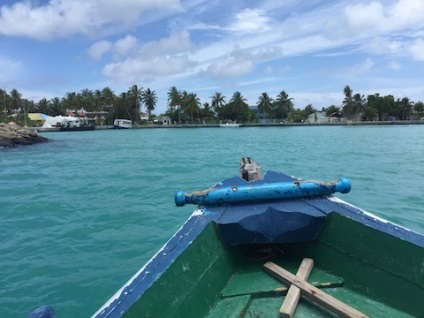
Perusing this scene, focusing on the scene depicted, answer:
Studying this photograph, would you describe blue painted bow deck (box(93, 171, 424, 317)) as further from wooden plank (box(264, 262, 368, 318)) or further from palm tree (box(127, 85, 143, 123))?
palm tree (box(127, 85, 143, 123))

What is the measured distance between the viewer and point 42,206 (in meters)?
9.91

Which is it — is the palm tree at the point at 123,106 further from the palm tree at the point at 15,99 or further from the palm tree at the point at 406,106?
the palm tree at the point at 406,106

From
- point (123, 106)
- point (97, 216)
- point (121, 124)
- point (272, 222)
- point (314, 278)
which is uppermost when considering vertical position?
point (123, 106)

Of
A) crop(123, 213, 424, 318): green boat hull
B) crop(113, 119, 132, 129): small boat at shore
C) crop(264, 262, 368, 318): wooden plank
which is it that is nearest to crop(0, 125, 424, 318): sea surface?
crop(123, 213, 424, 318): green boat hull

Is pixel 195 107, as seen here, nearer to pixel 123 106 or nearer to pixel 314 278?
pixel 123 106

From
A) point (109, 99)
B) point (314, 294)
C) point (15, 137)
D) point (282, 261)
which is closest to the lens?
point (314, 294)

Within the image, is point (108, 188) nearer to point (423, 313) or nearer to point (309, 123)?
point (423, 313)

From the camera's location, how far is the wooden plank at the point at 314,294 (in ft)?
8.45

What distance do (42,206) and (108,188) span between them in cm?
290

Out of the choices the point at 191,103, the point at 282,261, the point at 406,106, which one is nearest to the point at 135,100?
the point at 191,103

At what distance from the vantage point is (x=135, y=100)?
315 ft

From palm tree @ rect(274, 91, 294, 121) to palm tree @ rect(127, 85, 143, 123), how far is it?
39095 millimetres

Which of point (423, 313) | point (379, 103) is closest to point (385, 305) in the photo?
point (423, 313)

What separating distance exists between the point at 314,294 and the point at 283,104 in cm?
10022
